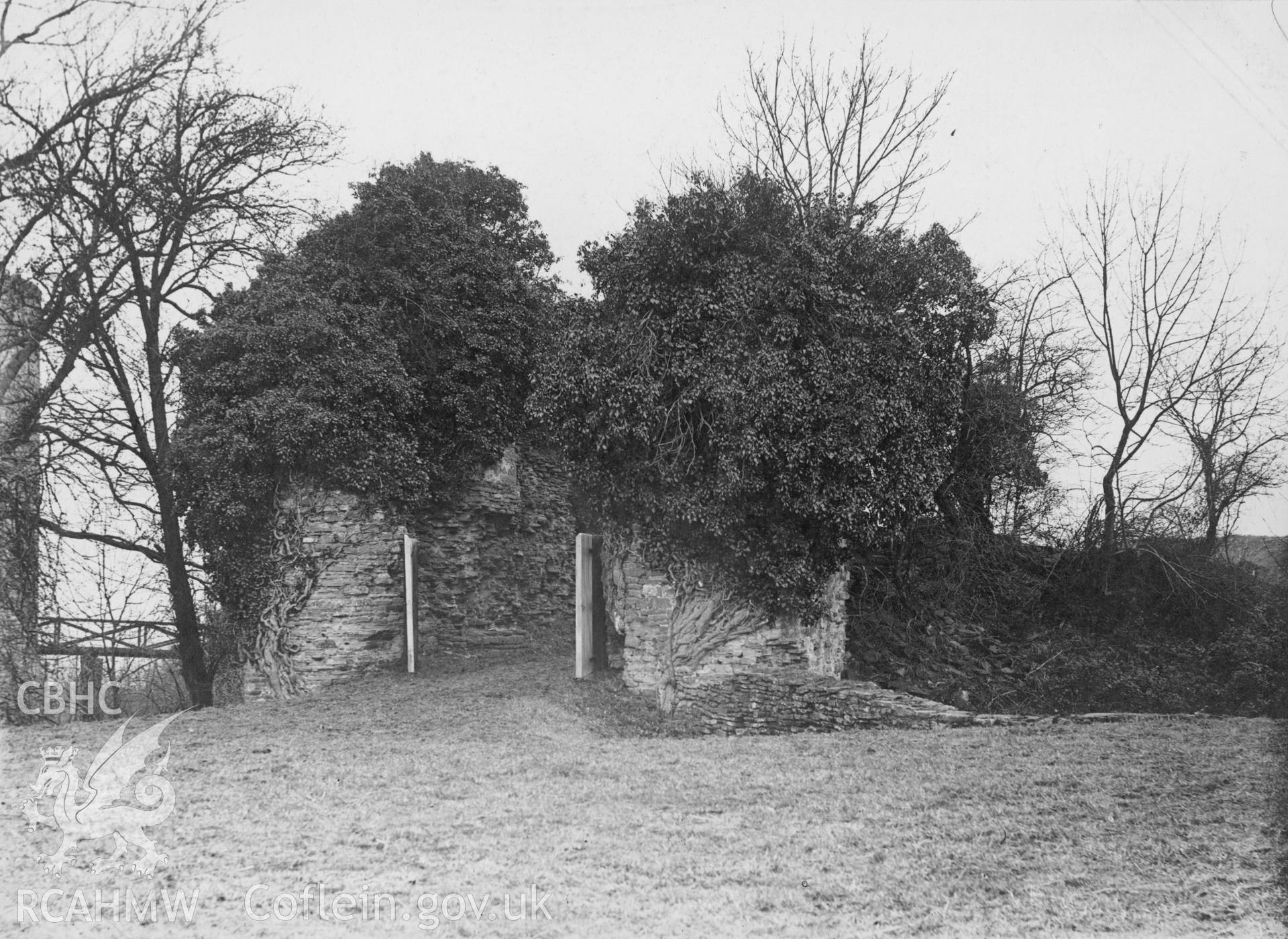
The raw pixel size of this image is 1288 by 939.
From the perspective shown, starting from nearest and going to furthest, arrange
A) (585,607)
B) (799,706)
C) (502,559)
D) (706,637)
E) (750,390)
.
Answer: (750,390) < (799,706) < (706,637) < (585,607) < (502,559)

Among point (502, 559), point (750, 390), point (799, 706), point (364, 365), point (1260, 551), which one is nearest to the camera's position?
point (750, 390)

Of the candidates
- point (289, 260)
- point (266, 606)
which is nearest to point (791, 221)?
point (289, 260)

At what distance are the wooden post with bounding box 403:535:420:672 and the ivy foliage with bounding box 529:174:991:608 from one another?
3450 mm

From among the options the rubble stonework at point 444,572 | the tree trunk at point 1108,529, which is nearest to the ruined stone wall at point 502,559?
the rubble stonework at point 444,572

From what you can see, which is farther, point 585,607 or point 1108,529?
point 1108,529

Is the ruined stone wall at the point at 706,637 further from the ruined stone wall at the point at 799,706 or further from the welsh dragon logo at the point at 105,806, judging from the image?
the welsh dragon logo at the point at 105,806

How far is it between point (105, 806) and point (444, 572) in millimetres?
8964

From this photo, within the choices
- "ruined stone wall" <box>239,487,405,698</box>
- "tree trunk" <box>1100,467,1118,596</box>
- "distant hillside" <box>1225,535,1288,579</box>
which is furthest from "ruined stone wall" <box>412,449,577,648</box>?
"distant hillside" <box>1225,535,1288,579</box>

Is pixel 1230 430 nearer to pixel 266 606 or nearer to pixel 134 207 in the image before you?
pixel 266 606

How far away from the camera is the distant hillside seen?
635 inches

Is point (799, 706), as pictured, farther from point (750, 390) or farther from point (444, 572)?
point (444, 572)

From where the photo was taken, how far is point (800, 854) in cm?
714

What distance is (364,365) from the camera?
48.7 ft

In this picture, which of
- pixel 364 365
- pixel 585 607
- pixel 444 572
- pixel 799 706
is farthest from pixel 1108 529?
pixel 364 365
